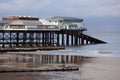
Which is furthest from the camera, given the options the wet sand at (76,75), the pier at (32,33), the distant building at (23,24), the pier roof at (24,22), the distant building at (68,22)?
the distant building at (68,22)

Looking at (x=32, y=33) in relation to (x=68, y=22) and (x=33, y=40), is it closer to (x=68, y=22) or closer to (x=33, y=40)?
(x=33, y=40)

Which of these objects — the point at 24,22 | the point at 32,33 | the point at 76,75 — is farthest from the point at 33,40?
the point at 76,75

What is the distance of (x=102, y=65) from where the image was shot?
51.5m

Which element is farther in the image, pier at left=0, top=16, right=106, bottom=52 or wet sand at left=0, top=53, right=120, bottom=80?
pier at left=0, top=16, right=106, bottom=52

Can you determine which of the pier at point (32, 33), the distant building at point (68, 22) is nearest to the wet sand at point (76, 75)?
the pier at point (32, 33)

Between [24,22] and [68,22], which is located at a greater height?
[68,22]

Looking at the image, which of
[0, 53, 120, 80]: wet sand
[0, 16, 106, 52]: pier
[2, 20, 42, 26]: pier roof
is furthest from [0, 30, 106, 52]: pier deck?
[0, 53, 120, 80]: wet sand

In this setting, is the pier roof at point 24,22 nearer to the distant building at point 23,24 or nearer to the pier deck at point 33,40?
the distant building at point 23,24

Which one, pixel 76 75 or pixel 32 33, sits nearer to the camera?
pixel 76 75

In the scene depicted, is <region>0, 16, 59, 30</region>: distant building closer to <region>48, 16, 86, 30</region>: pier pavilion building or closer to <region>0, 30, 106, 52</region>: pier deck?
<region>0, 30, 106, 52</region>: pier deck

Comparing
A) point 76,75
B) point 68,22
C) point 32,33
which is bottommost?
point 76,75

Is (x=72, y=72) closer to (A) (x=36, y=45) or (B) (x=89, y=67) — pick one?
(B) (x=89, y=67)

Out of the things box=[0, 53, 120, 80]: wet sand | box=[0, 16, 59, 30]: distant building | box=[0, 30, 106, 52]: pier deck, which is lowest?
box=[0, 53, 120, 80]: wet sand

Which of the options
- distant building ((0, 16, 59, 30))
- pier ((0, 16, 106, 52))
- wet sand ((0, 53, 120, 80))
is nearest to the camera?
wet sand ((0, 53, 120, 80))
